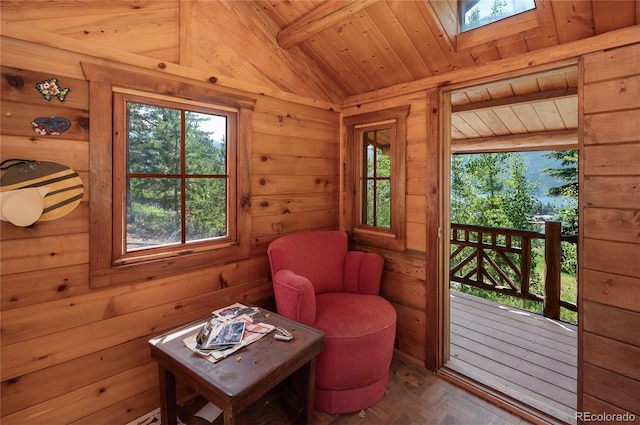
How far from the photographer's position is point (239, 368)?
53.9 inches

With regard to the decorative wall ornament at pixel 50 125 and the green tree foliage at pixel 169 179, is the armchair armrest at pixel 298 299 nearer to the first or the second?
the green tree foliage at pixel 169 179

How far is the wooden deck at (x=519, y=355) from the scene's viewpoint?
82.0 inches

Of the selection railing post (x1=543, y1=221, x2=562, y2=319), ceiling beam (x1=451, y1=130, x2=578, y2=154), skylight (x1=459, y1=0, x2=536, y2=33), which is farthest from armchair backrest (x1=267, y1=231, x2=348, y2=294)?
ceiling beam (x1=451, y1=130, x2=578, y2=154)

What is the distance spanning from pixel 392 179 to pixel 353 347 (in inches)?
53.7

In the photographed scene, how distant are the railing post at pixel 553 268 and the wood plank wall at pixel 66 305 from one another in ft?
10.7

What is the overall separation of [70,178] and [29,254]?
1.29ft

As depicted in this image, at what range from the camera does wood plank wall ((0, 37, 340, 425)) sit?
144 centimetres

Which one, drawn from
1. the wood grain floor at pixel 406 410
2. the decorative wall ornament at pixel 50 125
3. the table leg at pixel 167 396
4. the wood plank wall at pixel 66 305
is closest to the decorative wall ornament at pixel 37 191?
the wood plank wall at pixel 66 305

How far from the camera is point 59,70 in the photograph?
59.9 inches

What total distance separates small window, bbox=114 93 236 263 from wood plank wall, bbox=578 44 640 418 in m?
2.11

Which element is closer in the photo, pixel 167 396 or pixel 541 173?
pixel 167 396

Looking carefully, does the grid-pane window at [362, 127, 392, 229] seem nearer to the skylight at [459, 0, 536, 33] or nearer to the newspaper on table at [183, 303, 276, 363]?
the skylight at [459, 0, 536, 33]

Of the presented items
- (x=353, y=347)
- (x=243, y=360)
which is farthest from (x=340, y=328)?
(x=243, y=360)

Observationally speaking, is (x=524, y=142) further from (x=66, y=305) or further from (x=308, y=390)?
(x=66, y=305)
